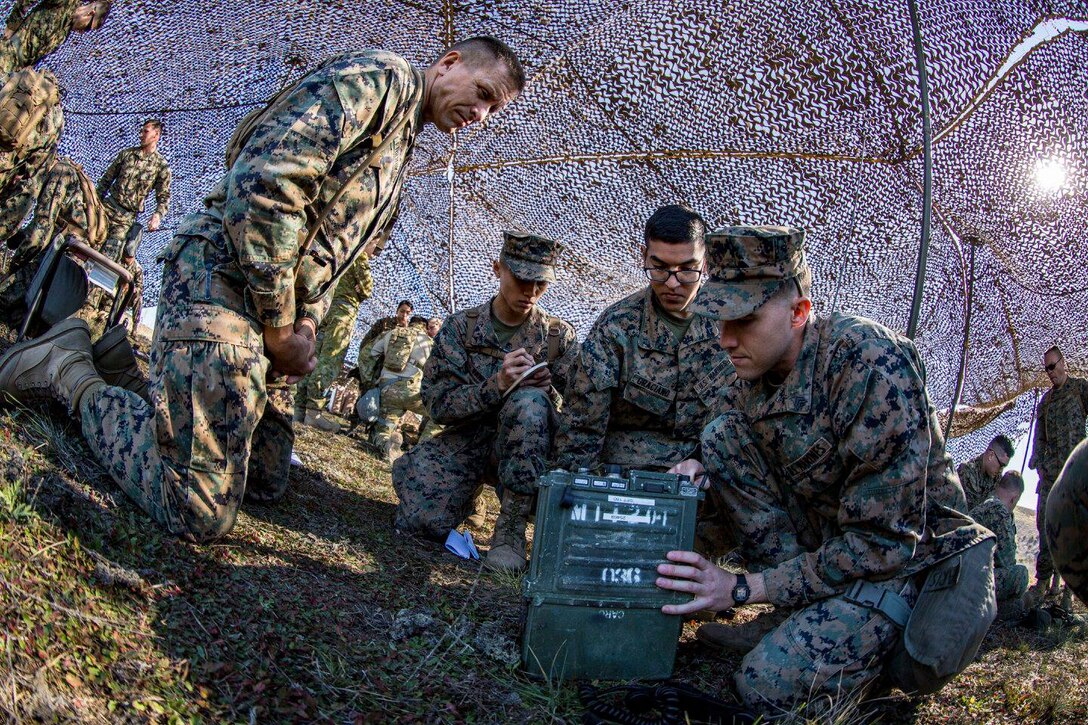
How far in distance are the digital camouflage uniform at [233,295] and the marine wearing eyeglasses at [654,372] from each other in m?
1.44

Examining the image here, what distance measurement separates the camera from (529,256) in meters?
4.04

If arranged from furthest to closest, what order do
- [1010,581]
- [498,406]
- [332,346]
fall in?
[332,346], [1010,581], [498,406]

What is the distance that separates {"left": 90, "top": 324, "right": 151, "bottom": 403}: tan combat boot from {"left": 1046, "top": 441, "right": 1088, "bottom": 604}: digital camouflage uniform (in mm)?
3078

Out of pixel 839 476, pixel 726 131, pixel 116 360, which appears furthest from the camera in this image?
pixel 726 131

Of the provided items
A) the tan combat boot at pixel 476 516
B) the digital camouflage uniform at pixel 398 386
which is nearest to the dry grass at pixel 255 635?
the tan combat boot at pixel 476 516

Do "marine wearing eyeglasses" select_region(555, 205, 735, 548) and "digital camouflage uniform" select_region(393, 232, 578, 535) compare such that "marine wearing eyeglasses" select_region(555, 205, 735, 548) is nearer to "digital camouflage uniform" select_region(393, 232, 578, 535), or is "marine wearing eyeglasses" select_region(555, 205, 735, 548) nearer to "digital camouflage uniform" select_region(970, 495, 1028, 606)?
"digital camouflage uniform" select_region(393, 232, 578, 535)

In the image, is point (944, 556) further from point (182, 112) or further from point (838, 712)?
point (182, 112)

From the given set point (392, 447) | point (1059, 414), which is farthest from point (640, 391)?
point (1059, 414)

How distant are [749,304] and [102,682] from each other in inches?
71.5

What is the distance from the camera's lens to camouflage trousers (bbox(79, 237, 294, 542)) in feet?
8.15

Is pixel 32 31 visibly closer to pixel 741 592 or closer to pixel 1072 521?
pixel 741 592

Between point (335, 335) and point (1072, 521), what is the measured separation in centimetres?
752

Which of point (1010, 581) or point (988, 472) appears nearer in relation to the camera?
point (1010, 581)

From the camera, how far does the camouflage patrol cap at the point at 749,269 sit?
88.6 inches
